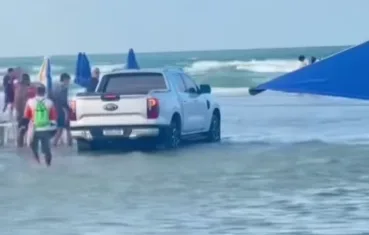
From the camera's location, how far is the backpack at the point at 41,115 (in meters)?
19.3

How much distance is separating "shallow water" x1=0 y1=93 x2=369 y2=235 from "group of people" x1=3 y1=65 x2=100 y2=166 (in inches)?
19.4

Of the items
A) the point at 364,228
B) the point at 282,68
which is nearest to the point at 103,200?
the point at 364,228

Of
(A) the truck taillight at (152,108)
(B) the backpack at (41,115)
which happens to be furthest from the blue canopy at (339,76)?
(A) the truck taillight at (152,108)

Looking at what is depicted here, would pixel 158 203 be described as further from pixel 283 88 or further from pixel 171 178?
pixel 283 88

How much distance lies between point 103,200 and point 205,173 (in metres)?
3.73

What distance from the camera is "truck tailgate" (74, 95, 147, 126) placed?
22500 mm

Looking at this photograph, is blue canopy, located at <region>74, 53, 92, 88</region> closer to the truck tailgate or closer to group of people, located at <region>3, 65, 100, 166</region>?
group of people, located at <region>3, 65, 100, 166</region>

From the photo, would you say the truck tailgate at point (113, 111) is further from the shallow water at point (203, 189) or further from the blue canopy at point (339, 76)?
the blue canopy at point (339, 76)

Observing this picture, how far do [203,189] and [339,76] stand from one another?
11.2 metres

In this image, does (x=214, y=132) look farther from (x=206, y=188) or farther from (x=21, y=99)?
(x=206, y=188)

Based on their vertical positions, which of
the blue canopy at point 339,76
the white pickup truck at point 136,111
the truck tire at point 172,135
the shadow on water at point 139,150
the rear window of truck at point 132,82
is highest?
the blue canopy at point 339,76

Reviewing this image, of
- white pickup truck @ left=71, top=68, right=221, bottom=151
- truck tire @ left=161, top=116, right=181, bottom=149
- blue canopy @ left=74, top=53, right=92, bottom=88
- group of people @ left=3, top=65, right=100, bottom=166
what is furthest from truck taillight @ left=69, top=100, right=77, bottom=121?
blue canopy @ left=74, top=53, right=92, bottom=88

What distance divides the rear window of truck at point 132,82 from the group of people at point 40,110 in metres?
0.99

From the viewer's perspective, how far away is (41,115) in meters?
19.3
